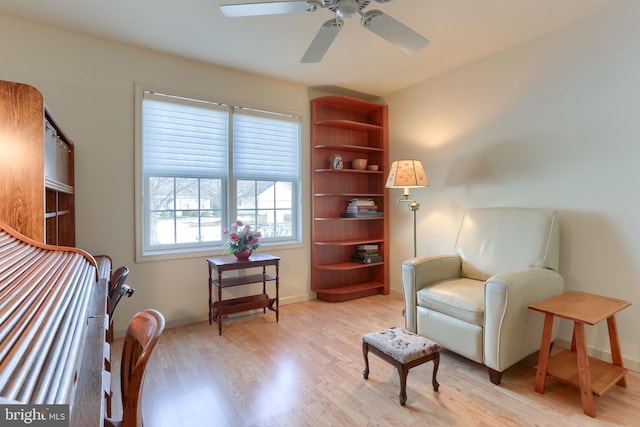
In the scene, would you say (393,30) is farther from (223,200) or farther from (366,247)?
(366,247)

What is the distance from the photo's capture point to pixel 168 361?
2.32 meters

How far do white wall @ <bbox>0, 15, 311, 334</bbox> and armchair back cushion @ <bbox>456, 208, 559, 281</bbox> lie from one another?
8.32 feet

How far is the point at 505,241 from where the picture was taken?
255 centimetres

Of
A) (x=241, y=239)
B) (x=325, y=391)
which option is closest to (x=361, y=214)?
(x=241, y=239)

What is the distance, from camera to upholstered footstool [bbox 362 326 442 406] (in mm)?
1793

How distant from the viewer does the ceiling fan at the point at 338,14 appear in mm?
1604

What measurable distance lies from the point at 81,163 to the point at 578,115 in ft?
13.1

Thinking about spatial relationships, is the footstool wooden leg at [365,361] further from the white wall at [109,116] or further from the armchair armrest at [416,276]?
the white wall at [109,116]

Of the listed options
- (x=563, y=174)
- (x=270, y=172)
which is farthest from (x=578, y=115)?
(x=270, y=172)

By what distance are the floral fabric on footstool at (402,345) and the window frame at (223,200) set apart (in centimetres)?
188

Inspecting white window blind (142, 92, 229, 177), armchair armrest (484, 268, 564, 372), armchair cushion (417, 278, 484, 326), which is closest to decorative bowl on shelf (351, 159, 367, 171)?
white window blind (142, 92, 229, 177)

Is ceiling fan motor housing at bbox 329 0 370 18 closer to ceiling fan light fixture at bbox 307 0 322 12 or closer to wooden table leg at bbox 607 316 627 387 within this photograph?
ceiling fan light fixture at bbox 307 0 322 12

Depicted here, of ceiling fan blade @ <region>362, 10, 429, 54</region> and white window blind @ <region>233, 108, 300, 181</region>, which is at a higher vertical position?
ceiling fan blade @ <region>362, 10, 429, 54</region>

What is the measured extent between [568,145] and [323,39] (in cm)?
211
